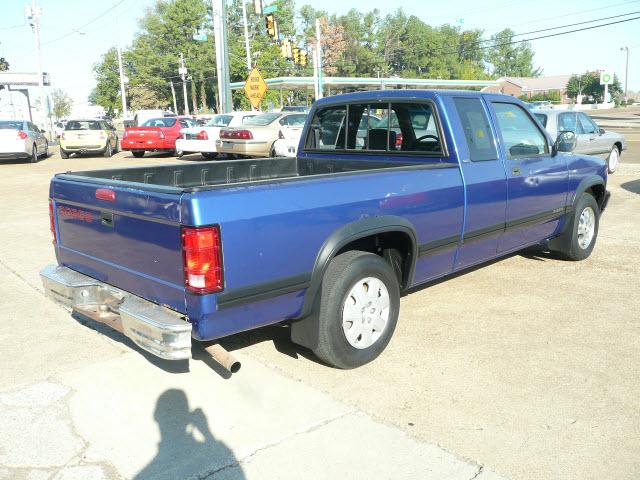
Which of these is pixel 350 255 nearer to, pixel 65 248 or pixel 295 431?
pixel 295 431

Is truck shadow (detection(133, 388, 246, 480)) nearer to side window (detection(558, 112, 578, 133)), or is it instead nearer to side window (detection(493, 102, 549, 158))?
side window (detection(493, 102, 549, 158))

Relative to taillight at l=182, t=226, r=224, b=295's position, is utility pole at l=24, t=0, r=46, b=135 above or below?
above

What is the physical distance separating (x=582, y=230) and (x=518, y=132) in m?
1.72

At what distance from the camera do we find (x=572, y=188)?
6031mm

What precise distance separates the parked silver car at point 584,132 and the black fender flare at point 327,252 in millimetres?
8407

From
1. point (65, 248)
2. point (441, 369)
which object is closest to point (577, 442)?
point (441, 369)

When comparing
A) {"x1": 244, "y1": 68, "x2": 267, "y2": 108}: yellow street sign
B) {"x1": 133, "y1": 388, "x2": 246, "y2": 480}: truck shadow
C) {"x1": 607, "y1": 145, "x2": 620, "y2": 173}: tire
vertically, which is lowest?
{"x1": 133, "y1": 388, "x2": 246, "y2": 480}: truck shadow

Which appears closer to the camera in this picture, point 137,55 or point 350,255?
point 350,255

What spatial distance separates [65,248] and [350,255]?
205 centimetres

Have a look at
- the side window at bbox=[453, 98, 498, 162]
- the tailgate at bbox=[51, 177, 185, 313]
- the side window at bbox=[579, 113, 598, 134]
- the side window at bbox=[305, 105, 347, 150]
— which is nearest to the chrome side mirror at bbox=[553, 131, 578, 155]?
the side window at bbox=[453, 98, 498, 162]

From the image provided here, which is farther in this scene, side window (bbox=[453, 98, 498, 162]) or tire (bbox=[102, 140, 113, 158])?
tire (bbox=[102, 140, 113, 158])

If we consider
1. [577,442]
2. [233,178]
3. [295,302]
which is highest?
[233,178]

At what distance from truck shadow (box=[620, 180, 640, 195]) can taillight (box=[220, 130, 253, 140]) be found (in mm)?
9504

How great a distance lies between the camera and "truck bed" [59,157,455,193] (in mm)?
4570
